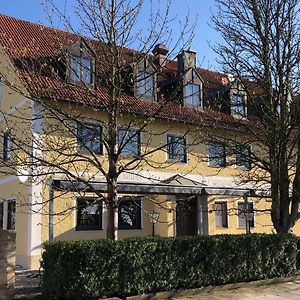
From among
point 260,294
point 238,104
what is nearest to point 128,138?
point 260,294

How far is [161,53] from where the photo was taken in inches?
461

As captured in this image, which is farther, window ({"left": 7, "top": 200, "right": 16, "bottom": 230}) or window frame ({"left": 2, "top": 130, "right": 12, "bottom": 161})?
window ({"left": 7, "top": 200, "right": 16, "bottom": 230})

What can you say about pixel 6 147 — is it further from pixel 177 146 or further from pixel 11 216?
pixel 11 216

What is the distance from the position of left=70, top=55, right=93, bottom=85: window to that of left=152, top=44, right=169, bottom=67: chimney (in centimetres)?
166

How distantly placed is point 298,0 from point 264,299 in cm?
954

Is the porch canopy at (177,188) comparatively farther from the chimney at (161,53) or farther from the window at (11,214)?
the chimney at (161,53)

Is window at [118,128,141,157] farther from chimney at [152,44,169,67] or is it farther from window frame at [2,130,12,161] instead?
window frame at [2,130,12,161]

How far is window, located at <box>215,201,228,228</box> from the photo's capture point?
930 inches

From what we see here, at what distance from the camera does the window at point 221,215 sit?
2362 cm

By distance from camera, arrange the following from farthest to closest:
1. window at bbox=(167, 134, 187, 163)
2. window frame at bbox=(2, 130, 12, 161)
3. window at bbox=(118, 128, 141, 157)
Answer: window at bbox=(167, 134, 187, 163) → window at bbox=(118, 128, 141, 157) → window frame at bbox=(2, 130, 12, 161)

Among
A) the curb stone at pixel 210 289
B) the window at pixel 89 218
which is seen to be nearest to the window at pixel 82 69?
the curb stone at pixel 210 289

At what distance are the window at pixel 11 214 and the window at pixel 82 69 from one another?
9.24m

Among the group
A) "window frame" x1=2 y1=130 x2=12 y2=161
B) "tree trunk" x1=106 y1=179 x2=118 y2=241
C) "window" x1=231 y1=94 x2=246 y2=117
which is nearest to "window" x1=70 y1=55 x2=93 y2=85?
"window frame" x1=2 y1=130 x2=12 y2=161

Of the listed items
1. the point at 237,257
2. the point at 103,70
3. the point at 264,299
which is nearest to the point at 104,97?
the point at 103,70
